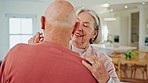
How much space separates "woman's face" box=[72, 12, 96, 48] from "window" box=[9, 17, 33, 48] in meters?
5.88

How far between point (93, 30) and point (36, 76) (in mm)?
846

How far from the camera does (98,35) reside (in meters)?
1.56

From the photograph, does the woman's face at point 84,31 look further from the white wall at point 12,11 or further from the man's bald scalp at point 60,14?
the white wall at point 12,11

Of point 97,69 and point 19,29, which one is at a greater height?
point 19,29

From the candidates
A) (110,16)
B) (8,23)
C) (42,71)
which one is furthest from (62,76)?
(110,16)

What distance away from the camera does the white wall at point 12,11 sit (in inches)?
271

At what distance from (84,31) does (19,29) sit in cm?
593

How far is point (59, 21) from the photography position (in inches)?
31.8

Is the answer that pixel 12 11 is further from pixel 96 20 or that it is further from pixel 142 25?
pixel 96 20

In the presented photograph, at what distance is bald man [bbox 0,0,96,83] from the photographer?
28.9 inches

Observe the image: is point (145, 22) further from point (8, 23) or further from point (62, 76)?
point (62, 76)

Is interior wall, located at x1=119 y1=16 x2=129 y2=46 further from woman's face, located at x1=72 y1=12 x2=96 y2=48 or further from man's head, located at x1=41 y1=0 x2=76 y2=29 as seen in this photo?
man's head, located at x1=41 y1=0 x2=76 y2=29

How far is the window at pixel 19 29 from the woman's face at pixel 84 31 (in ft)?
19.3

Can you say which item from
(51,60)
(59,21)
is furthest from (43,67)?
(59,21)
